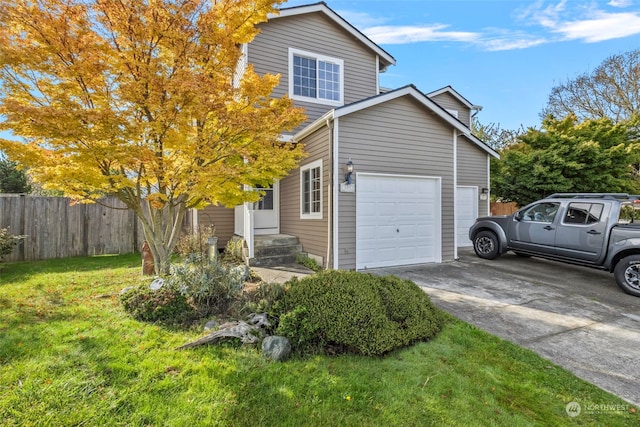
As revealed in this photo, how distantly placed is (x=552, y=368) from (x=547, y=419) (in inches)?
33.2

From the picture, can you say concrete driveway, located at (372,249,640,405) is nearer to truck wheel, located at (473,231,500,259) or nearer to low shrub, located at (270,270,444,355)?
truck wheel, located at (473,231,500,259)

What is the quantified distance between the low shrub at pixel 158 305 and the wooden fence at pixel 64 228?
484cm

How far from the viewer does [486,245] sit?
8.20 meters

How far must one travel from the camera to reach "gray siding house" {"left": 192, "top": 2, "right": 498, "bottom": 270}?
260 inches

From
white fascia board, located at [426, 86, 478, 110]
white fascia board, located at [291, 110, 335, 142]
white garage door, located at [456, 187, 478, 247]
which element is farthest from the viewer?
white fascia board, located at [426, 86, 478, 110]

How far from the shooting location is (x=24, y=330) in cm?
330

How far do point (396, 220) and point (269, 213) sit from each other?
155 inches

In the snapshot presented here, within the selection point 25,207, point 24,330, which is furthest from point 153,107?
point 25,207

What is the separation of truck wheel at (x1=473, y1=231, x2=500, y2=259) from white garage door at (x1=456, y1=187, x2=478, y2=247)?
185cm

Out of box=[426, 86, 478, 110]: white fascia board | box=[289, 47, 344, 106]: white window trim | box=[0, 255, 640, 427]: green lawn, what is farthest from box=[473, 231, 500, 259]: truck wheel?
box=[426, 86, 478, 110]: white fascia board

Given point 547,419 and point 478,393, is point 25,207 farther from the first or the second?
point 547,419

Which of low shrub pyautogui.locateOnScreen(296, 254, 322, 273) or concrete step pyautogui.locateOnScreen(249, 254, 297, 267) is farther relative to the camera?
concrete step pyautogui.locateOnScreen(249, 254, 297, 267)

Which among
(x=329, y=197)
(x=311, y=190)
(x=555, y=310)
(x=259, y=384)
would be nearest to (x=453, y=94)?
(x=311, y=190)

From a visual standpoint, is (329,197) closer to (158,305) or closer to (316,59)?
(158,305)
